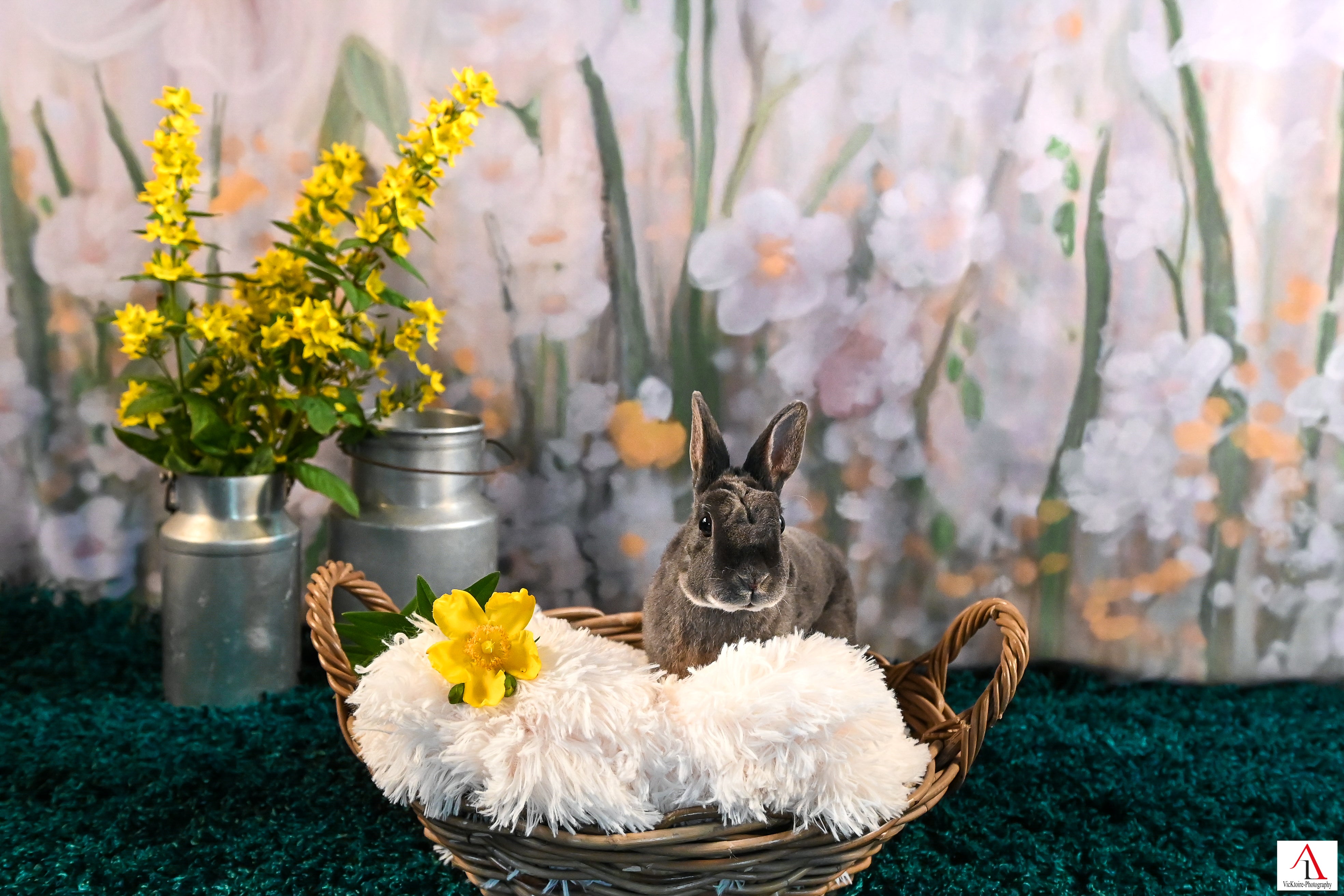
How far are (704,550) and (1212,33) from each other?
107cm

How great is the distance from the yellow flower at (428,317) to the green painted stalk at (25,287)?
0.57 metres

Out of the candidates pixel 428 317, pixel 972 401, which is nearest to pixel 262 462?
pixel 428 317

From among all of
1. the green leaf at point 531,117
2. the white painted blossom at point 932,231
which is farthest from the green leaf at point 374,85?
the white painted blossom at point 932,231

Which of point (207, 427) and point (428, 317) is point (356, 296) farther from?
point (207, 427)

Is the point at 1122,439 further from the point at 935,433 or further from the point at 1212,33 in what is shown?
the point at 1212,33

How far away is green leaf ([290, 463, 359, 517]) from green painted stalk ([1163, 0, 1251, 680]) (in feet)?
4.02

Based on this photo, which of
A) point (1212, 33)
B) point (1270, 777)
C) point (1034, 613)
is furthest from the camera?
point (1034, 613)

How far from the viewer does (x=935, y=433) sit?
1425 mm

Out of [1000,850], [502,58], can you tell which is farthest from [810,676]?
[502,58]

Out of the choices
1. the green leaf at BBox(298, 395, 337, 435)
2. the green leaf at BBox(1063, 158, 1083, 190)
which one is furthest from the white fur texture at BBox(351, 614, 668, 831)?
the green leaf at BBox(1063, 158, 1083, 190)

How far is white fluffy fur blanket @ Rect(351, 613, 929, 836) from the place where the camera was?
740 mm

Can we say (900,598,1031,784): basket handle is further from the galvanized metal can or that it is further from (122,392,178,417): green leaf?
(122,392,178,417): green leaf

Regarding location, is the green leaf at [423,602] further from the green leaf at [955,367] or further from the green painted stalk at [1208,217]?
the green painted stalk at [1208,217]

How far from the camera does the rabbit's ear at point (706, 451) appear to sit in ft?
3.22
